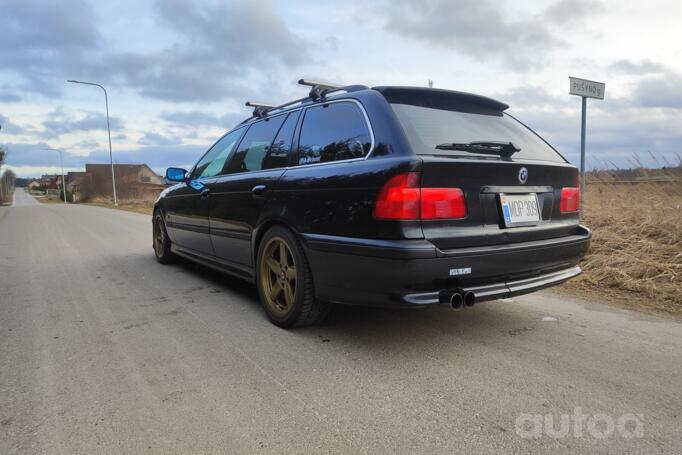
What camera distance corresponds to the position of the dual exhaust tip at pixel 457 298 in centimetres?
264

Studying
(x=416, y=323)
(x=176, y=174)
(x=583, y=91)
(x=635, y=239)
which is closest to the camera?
(x=416, y=323)

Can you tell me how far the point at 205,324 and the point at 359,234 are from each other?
1.62 meters

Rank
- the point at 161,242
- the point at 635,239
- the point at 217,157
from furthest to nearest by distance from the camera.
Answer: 1. the point at 161,242
2. the point at 635,239
3. the point at 217,157

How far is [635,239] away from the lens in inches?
231

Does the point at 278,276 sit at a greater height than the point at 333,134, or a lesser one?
lesser

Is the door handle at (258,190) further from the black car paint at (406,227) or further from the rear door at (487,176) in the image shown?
the rear door at (487,176)

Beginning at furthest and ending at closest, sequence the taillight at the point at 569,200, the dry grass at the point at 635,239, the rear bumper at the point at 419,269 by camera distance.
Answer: the dry grass at the point at 635,239 < the taillight at the point at 569,200 < the rear bumper at the point at 419,269

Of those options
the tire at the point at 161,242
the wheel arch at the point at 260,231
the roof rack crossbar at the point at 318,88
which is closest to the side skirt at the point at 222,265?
the wheel arch at the point at 260,231

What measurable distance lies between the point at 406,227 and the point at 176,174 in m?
3.66

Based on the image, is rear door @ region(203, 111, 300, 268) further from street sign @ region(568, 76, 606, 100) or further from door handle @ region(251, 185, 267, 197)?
street sign @ region(568, 76, 606, 100)

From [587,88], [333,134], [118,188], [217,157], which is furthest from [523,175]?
[118,188]

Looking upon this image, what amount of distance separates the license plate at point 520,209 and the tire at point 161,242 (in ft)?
15.0
